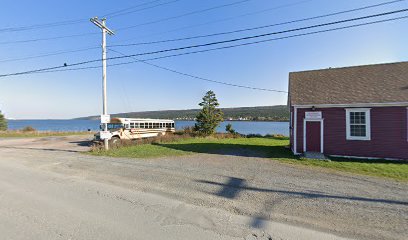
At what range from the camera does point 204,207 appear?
544cm

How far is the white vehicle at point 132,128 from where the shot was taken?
20281 millimetres

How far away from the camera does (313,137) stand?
14.1 meters

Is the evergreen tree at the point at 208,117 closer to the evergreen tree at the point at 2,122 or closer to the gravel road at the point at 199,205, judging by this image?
the gravel road at the point at 199,205

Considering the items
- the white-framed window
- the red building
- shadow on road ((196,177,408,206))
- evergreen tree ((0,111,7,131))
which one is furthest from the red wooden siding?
evergreen tree ((0,111,7,131))

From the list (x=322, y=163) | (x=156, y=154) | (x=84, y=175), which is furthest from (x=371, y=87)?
(x=84, y=175)

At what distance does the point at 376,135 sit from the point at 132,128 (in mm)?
19090

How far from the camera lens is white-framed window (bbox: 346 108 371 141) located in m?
12.9

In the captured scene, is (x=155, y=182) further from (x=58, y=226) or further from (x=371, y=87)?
(x=371, y=87)

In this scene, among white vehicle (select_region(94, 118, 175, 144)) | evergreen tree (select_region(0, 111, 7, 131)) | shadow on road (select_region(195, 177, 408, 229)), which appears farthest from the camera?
evergreen tree (select_region(0, 111, 7, 131))

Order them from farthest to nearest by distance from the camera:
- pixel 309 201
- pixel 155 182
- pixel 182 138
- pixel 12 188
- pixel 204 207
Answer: pixel 182 138, pixel 155 182, pixel 12 188, pixel 309 201, pixel 204 207

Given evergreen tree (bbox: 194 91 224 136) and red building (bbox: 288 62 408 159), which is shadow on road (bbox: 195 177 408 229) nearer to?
red building (bbox: 288 62 408 159)

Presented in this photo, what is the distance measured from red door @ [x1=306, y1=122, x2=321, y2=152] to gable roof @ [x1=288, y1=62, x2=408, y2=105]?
1.40m

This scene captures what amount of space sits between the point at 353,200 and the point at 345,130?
873cm

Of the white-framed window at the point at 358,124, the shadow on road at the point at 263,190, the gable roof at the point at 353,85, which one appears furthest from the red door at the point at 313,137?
the shadow on road at the point at 263,190
